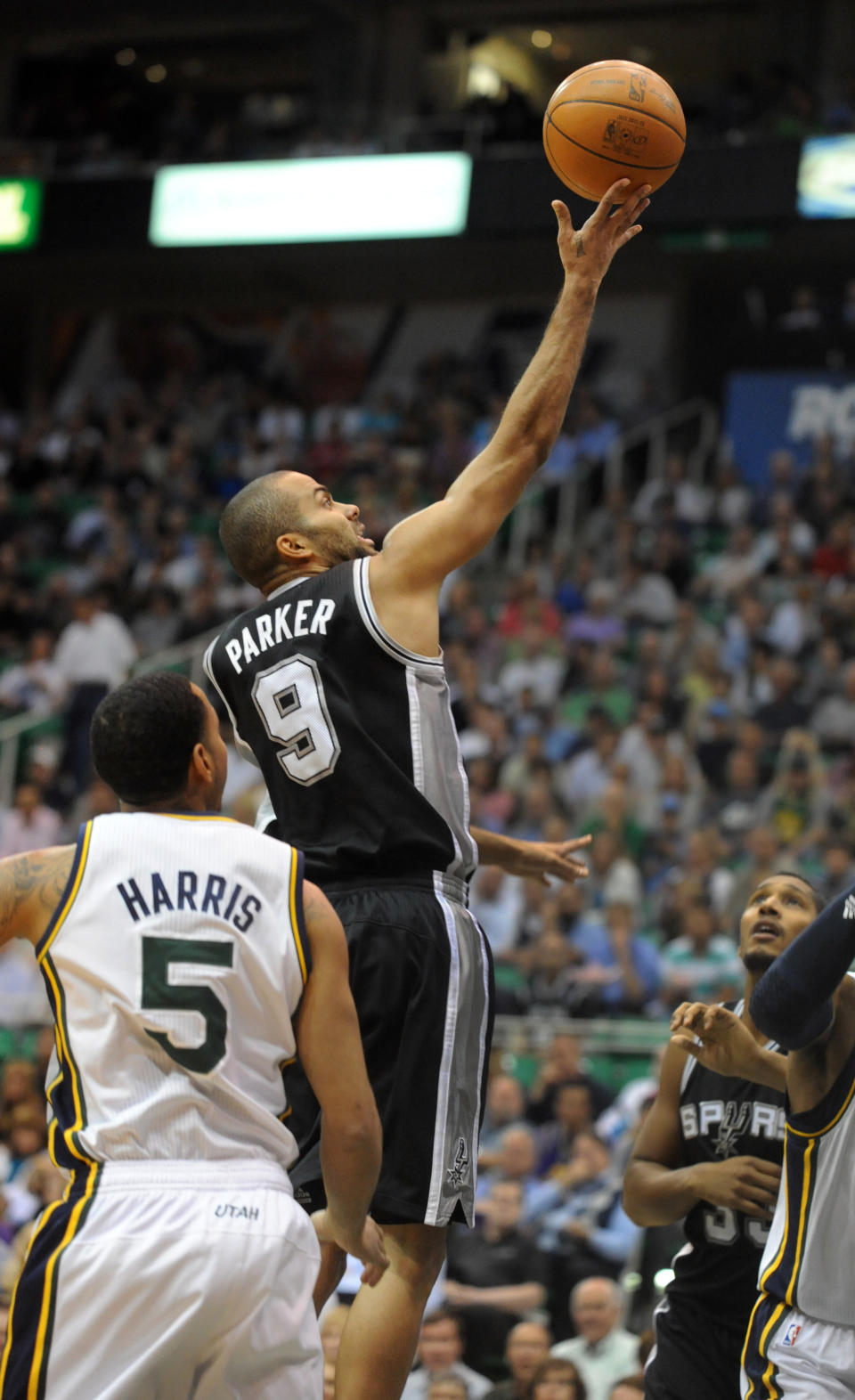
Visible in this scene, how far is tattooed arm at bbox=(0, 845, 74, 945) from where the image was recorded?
3146 millimetres

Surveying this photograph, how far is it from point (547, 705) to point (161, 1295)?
11.8m

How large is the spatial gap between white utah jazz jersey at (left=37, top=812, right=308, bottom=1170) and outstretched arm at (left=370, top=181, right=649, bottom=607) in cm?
105

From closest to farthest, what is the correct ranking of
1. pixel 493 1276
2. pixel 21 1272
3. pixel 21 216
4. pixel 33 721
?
1. pixel 21 1272
2. pixel 493 1276
3. pixel 33 721
4. pixel 21 216

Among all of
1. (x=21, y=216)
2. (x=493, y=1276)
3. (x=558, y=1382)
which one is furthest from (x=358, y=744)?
(x=21, y=216)

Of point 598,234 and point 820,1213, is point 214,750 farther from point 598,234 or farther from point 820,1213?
point 820,1213

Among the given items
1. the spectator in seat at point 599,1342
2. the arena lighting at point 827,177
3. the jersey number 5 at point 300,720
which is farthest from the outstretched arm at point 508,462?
the arena lighting at point 827,177

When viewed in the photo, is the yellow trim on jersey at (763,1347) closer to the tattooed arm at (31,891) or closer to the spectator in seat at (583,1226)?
the tattooed arm at (31,891)

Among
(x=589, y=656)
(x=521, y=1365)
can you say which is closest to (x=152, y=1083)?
(x=521, y=1365)

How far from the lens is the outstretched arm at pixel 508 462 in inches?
158

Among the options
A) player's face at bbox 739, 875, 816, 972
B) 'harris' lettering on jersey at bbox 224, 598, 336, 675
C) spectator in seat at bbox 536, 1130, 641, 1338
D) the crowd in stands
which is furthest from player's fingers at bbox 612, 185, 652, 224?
spectator in seat at bbox 536, 1130, 641, 1338

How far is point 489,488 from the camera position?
13.3 feet

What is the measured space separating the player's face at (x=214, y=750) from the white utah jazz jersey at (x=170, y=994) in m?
0.20

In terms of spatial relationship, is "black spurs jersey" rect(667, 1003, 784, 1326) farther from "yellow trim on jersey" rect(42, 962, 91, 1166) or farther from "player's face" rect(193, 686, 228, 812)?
"yellow trim on jersey" rect(42, 962, 91, 1166)

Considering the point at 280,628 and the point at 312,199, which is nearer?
the point at 280,628
